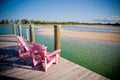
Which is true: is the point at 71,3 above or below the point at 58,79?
above

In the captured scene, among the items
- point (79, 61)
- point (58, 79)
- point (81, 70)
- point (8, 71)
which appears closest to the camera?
point (58, 79)

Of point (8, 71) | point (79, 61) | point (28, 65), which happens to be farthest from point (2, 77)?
point (79, 61)

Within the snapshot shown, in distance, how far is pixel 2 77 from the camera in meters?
2.78

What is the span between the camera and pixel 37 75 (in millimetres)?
2871

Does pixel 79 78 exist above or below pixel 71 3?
below

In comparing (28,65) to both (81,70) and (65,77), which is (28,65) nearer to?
(65,77)

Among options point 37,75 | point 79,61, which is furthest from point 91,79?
point 79,61

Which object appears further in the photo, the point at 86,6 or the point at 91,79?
the point at 86,6

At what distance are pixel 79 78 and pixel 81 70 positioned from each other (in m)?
0.49

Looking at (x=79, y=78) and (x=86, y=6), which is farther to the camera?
(x=86, y=6)

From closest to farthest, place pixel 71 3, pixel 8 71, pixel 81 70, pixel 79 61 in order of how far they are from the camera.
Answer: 1. pixel 8 71
2. pixel 81 70
3. pixel 79 61
4. pixel 71 3

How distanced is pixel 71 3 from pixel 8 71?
18.6ft

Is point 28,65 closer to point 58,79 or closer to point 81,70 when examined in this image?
point 58,79

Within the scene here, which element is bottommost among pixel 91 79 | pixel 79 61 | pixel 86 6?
pixel 79 61
